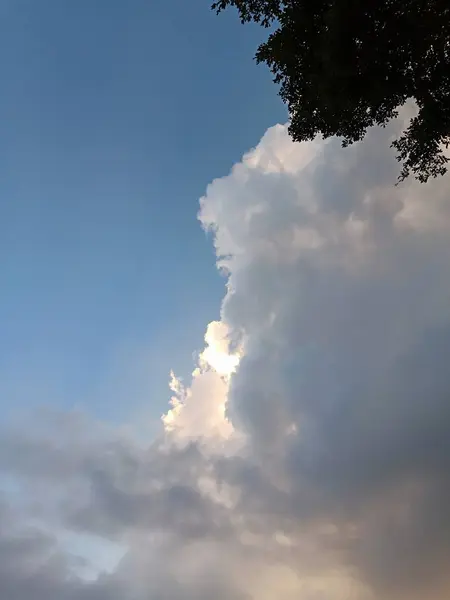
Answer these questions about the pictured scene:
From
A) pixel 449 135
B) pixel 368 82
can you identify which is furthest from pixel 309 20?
pixel 449 135

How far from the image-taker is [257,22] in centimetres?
2027

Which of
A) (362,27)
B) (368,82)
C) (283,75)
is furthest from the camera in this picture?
(283,75)

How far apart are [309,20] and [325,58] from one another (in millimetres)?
2451

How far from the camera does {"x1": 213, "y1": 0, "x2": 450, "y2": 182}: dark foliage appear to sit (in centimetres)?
1802

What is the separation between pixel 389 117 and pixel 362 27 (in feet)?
18.6

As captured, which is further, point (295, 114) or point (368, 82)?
point (295, 114)

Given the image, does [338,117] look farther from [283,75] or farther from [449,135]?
[449,135]

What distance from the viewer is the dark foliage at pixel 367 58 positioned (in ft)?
59.1

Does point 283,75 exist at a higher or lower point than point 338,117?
higher

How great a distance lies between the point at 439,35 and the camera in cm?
1877

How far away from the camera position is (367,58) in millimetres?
18734

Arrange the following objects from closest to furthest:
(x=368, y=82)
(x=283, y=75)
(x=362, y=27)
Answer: (x=362, y=27)
(x=368, y=82)
(x=283, y=75)

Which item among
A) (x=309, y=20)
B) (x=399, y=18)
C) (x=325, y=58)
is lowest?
(x=325, y=58)

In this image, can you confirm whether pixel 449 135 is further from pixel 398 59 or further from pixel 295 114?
pixel 295 114
